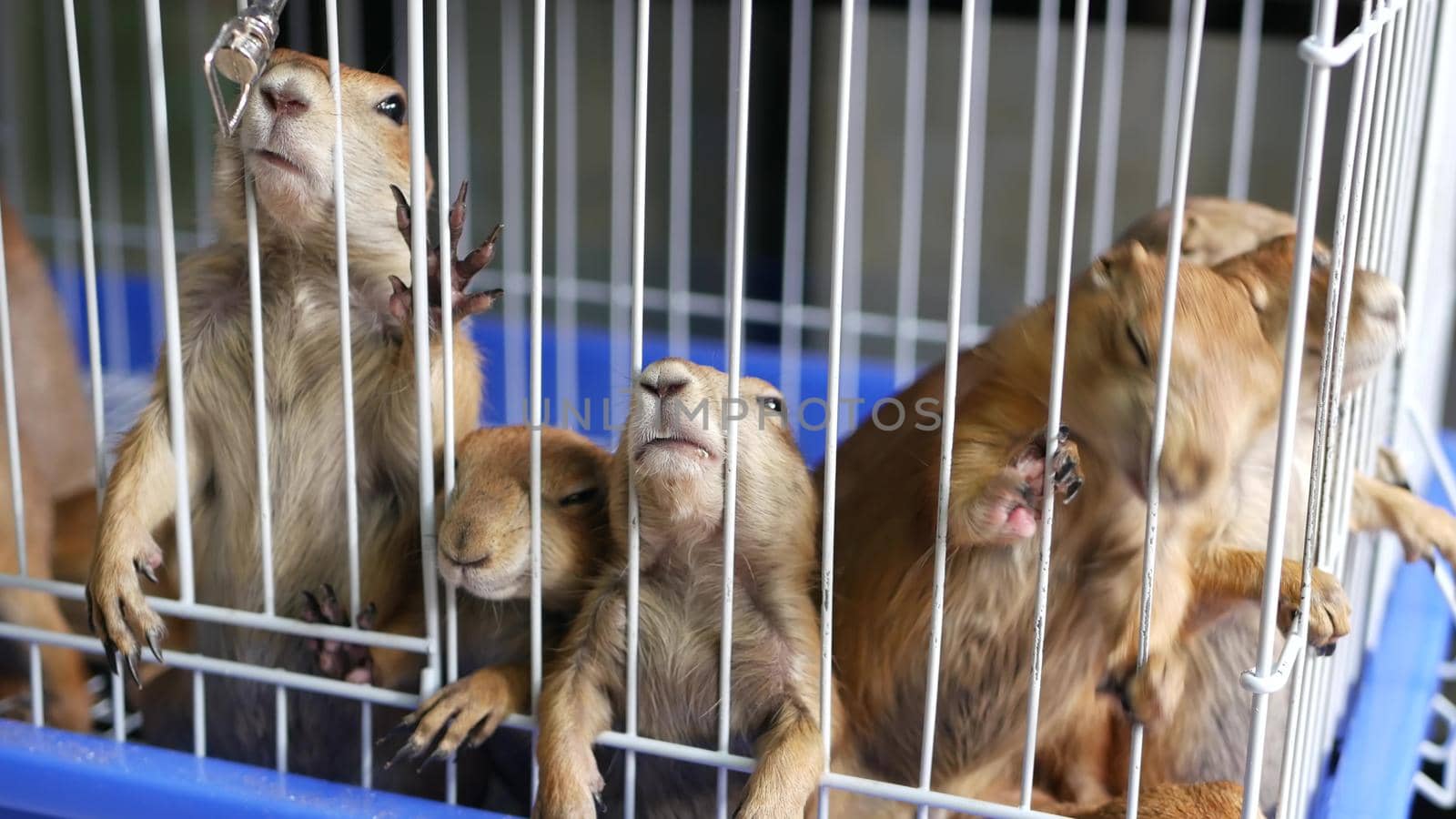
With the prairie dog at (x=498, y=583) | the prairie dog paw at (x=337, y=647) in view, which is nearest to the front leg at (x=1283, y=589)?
the prairie dog at (x=498, y=583)

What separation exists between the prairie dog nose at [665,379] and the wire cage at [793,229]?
43mm

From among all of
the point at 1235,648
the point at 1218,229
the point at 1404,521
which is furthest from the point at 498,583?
the point at 1404,521

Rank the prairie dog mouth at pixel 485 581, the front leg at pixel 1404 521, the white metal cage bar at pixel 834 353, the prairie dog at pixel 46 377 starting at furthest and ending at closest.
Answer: the prairie dog at pixel 46 377 → the front leg at pixel 1404 521 → the prairie dog mouth at pixel 485 581 → the white metal cage bar at pixel 834 353

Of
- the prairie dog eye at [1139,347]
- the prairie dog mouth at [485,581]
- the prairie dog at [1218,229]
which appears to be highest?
the prairie dog at [1218,229]

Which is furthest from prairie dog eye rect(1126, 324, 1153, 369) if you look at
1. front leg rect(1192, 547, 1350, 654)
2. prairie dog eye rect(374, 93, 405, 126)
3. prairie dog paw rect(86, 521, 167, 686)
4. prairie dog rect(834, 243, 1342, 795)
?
prairie dog paw rect(86, 521, 167, 686)

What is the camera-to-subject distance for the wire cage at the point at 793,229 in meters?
1.21

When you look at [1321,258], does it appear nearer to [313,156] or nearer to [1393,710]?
[1393,710]

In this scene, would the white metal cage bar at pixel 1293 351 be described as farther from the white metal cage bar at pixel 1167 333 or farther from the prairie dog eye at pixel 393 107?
the prairie dog eye at pixel 393 107

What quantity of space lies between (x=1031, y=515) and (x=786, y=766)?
1.04ft

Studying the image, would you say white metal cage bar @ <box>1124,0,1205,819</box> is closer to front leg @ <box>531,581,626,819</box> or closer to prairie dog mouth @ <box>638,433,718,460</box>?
prairie dog mouth @ <box>638,433,718,460</box>

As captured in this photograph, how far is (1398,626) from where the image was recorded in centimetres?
206

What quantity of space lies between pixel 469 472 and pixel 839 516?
0.43 meters

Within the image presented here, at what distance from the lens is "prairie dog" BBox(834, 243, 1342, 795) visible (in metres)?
1.21

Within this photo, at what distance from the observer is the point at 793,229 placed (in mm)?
3475
